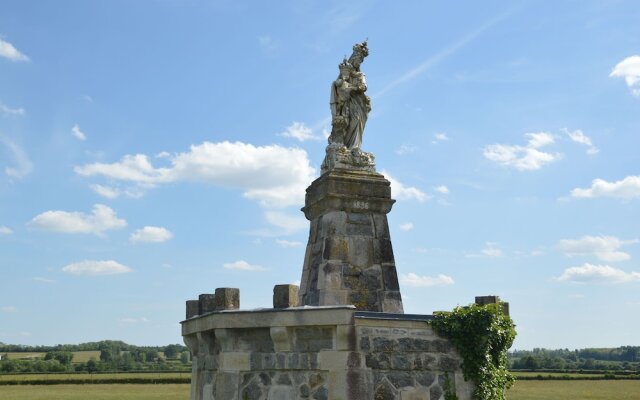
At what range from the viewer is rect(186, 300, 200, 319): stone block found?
36.6 ft

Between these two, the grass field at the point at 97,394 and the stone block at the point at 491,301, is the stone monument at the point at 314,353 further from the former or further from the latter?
the grass field at the point at 97,394

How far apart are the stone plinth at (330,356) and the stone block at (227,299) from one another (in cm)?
25

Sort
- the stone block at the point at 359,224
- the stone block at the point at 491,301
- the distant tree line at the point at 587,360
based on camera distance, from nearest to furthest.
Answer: the stone block at the point at 491,301 < the stone block at the point at 359,224 < the distant tree line at the point at 587,360

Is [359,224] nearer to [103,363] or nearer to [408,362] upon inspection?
[408,362]

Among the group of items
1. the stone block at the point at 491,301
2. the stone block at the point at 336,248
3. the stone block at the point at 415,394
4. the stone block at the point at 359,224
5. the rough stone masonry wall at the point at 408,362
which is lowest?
the stone block at the point at 415,394

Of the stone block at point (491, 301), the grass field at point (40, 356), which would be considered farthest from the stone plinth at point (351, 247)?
the grass field at point (40, 356)

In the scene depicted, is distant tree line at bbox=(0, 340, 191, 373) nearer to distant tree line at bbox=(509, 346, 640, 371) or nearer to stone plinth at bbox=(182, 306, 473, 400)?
distant tree line at bbox=(509, 346, 640, 371)

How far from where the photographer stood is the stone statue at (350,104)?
43.4 feet

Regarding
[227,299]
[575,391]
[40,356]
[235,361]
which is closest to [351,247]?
[227,299]

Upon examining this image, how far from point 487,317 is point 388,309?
2650 millimetres

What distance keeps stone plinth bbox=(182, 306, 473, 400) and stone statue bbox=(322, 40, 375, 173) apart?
4422 millimetres

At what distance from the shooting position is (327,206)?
1234 centimetres

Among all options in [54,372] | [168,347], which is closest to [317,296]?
[54,372]

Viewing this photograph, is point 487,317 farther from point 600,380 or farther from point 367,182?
point 600,380
